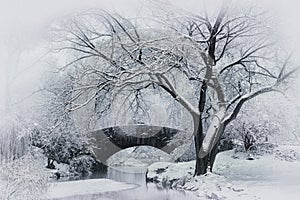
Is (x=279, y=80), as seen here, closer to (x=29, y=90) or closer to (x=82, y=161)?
(x=29, y=90)

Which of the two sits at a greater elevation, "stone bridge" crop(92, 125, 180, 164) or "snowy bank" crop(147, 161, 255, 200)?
"stone bridge" crop(92, 125, 180, 164)

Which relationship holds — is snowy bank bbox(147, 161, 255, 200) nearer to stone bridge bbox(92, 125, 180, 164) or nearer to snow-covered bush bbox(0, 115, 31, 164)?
stone bridge bbox(92, 125, 180, 164)

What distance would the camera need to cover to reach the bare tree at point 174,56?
26.2ft

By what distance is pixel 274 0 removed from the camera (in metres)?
7.15

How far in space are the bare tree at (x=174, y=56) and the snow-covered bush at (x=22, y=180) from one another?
2.46 m

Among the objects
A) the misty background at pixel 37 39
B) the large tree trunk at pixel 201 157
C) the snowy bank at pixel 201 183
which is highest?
the misty background at pixel 37 39

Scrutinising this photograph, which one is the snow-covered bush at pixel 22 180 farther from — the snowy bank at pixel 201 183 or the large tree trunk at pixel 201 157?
the large tree trunk at pixel 201 157

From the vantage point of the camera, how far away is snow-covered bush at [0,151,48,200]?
212 inches

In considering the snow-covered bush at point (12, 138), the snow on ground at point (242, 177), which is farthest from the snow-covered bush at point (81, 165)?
the snow-covered bush at point (12, 138)

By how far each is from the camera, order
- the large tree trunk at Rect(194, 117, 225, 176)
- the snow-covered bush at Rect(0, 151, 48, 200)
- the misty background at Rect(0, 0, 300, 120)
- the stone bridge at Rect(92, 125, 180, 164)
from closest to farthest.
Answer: the snow-covered bush at Rect(0, 151, 48, 200) < the misty background at Rect(0, 0, 300, 120) < the large tree trunk at Rect(194, 117, 225, 176) < the stone bridge at Rect(92, 125, 180, 164)

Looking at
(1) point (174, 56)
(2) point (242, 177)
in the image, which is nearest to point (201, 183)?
(2) point (242, 177)

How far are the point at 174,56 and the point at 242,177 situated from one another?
3248mm

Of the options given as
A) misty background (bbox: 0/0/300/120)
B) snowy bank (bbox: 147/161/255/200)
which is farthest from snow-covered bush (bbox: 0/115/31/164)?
snowy bank (bbox: 147/161/255/200)

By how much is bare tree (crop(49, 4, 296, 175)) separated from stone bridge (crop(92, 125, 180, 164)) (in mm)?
3522
